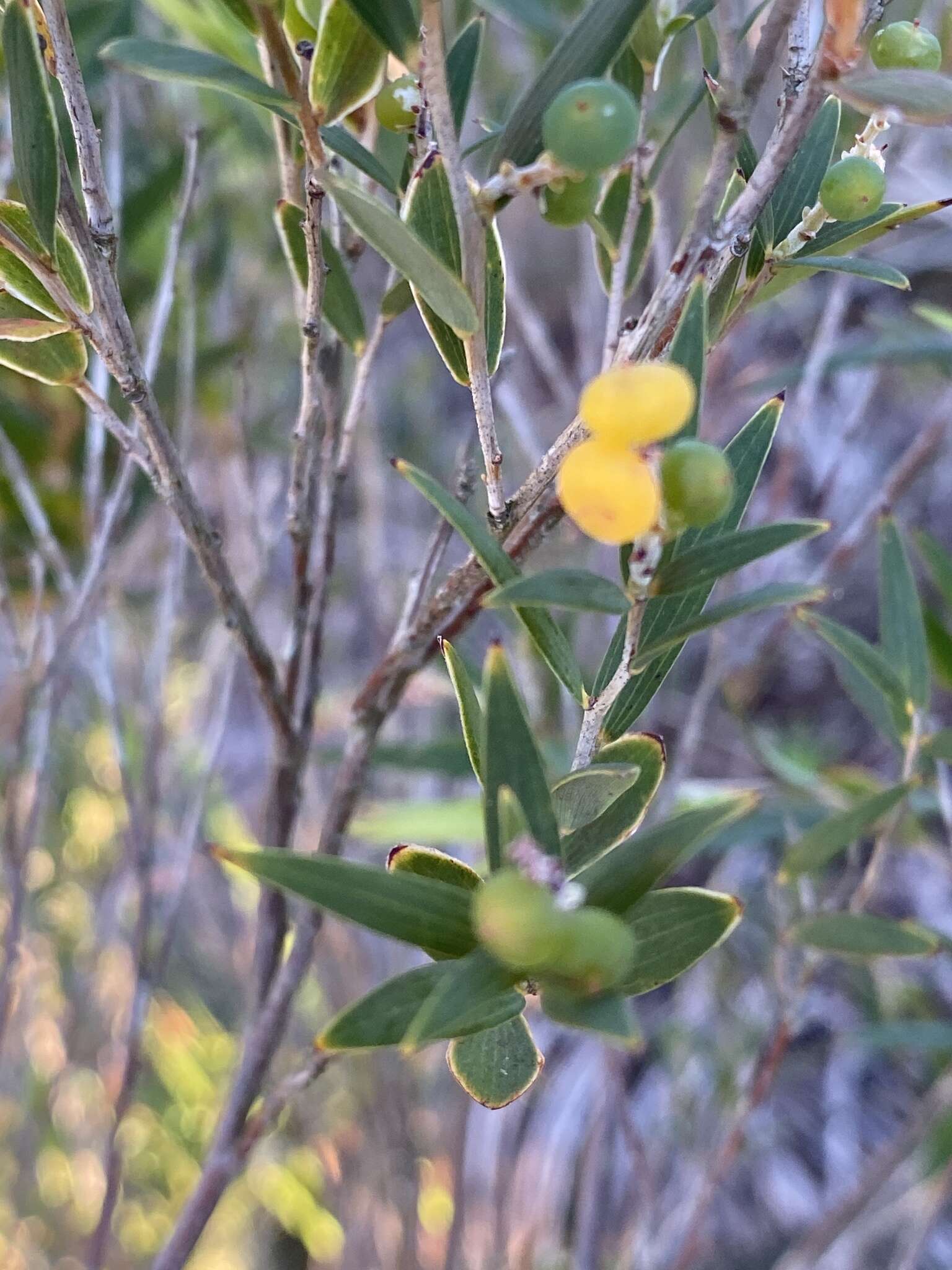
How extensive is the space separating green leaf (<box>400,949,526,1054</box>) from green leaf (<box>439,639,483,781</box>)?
6 cm

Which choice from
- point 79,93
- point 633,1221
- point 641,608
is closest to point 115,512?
point 79,93

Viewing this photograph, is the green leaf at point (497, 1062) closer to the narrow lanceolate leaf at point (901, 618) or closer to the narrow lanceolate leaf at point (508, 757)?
the narrow lanceolate leaf at point (508, 757)

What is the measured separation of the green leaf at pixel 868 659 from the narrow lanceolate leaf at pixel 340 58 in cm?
29

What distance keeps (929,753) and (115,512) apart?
48 cm

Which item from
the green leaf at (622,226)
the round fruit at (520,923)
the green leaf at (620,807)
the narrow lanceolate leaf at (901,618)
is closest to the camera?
the round fruit at (520,923)

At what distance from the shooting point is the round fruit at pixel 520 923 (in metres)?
0.18

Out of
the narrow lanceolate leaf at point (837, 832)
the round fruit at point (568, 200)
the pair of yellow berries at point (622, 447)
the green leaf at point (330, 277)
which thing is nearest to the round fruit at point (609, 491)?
the pair of yellow berries at point (622, 447)

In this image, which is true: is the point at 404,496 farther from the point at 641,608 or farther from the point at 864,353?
the point at 641,608

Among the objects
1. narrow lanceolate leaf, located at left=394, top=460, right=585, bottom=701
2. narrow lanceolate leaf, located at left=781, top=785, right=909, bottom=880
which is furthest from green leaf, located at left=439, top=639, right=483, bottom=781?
narrow lanceolate leaf, located at left=781, top=785, right=909, bottom=880

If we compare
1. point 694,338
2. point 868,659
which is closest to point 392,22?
point 694,338

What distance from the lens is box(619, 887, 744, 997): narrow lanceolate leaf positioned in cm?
26

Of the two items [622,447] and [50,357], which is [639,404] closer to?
[622,447]

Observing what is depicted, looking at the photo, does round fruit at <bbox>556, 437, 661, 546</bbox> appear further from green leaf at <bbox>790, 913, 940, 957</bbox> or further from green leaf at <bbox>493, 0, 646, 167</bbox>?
green leaf at <bbox>790, 913, 940, 957</bbox>

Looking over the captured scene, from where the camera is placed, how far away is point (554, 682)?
0.83m
